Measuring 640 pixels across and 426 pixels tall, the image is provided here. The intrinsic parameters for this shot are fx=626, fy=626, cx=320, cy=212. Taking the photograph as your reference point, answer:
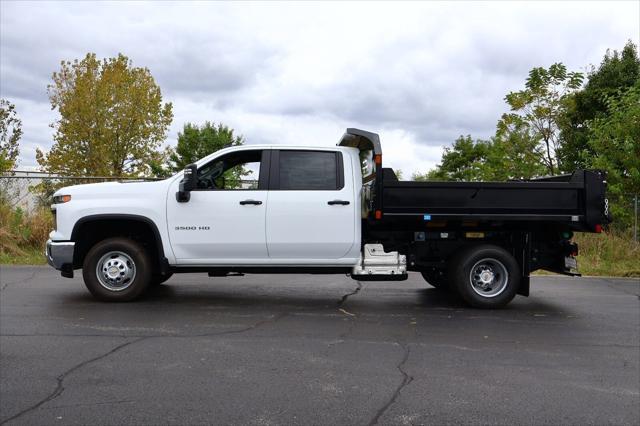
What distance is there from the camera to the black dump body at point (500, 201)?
7793 mm

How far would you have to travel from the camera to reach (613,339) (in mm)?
6645

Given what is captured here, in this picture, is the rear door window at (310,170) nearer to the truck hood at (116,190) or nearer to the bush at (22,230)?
the truck hood at (116,190)

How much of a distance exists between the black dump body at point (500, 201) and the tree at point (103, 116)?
3233 centimetres

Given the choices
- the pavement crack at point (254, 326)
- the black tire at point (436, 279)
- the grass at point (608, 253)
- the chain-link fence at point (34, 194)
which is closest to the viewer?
the pavement crack at point (254, 326)

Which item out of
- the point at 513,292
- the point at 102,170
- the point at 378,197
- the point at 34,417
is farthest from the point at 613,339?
the point at 102,170

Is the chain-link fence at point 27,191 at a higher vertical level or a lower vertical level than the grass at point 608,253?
higher

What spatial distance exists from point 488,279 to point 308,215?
8.26ft

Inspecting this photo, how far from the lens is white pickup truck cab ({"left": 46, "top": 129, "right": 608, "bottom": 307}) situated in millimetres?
7855

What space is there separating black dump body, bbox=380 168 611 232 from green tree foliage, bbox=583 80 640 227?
8.06 metres

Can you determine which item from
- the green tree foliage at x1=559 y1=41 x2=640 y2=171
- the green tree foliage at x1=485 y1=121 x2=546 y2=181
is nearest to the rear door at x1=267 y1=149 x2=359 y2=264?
the green tree foliage at x1=485 y1=121 x2=546 y2=181

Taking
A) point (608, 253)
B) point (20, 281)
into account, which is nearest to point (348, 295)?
point (20, 281)

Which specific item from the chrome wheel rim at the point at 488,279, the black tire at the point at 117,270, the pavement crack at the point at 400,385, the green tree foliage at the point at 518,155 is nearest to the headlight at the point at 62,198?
the black tire at the point at 117,270

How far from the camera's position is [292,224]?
26.1ft

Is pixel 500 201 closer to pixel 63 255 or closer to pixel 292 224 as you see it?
pixel 292 224
